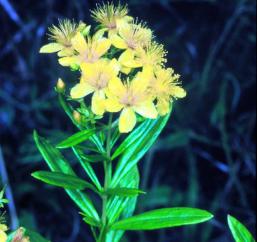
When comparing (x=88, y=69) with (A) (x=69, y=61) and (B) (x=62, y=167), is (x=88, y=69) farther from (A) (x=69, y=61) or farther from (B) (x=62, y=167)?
(B) (x=62, y=167)

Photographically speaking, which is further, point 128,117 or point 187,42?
point 187,42

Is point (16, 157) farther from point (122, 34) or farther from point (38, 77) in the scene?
point (122, 34)

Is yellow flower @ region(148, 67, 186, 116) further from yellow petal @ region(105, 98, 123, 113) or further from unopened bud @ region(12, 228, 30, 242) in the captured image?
unopened bud @ region(12, 228, 30, 242)

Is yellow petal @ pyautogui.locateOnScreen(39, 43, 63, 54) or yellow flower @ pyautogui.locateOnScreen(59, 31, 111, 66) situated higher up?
yellow petal @ pyautogui.locateOnScreen(39, 43, 63, 54)

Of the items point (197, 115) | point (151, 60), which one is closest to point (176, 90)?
point (151, 60)

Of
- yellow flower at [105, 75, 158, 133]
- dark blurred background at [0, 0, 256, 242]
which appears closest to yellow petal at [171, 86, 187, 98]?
yellow flower at [105, 75, 158, 133]

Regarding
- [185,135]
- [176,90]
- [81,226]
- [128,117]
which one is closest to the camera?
[128,117]
